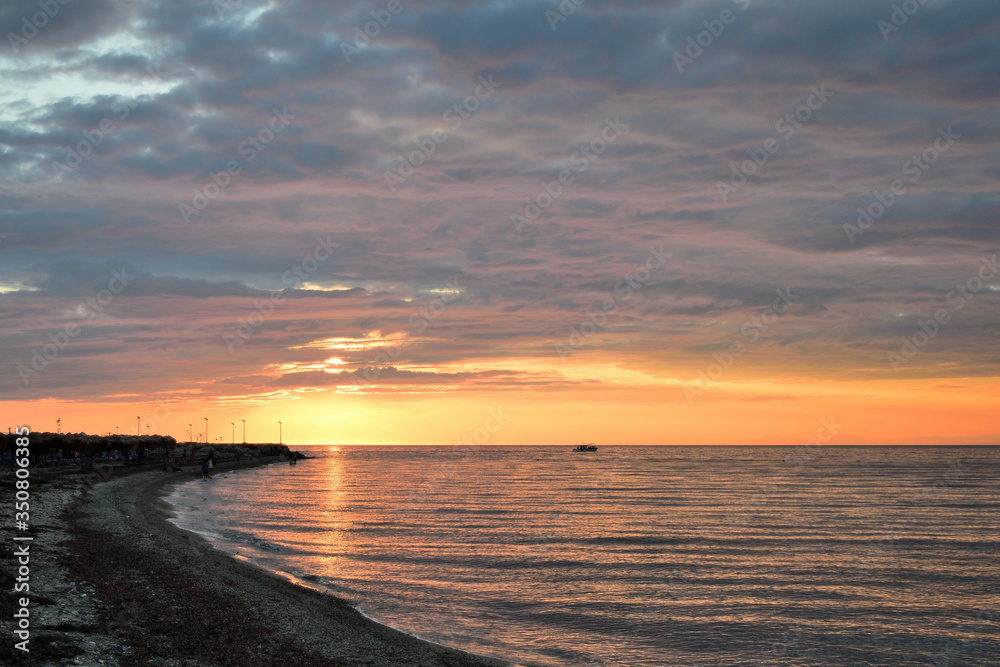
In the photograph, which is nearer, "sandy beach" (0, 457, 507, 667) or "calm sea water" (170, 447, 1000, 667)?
"sandy beach" (0, 457, 507, 667)

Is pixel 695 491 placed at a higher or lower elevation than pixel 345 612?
lower

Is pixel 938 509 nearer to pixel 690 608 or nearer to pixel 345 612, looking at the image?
pixel 690 608

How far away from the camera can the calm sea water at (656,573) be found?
813 inches

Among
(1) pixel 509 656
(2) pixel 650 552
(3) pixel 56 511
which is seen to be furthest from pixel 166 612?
(2) pixel 650 552

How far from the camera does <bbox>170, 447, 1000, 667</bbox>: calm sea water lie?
20.6 metres

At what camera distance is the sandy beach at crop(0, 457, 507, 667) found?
13.7 m

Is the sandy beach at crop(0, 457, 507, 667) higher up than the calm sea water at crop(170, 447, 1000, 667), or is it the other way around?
the sandy beach at crop(0, 457, 507, 667)

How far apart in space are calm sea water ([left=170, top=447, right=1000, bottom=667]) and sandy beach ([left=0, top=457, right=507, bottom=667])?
2.60 m

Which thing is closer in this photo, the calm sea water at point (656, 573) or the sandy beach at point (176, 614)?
the sandy beach at point (176, 614)

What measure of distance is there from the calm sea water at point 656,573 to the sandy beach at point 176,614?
260 cm

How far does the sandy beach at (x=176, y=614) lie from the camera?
13.7 m

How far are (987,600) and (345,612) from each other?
25241 millimetres

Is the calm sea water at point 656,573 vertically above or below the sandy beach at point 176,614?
below

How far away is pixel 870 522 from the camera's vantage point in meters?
50.4
